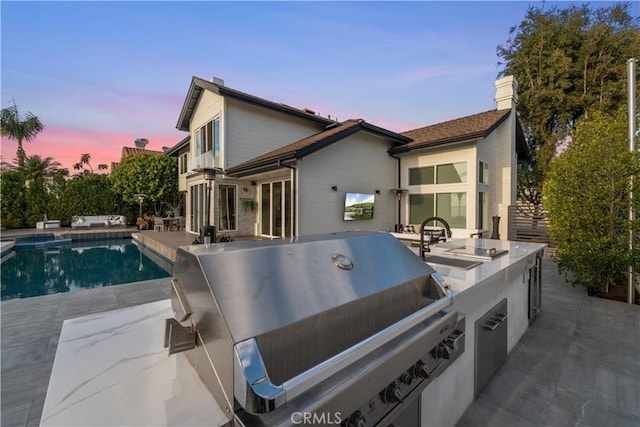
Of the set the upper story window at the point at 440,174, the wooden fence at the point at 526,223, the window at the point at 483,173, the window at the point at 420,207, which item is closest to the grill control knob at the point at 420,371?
the upper story window at the point at 440,174

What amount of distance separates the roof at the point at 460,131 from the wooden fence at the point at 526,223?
11.6 ft

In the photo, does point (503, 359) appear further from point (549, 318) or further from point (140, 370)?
point (140, 370)

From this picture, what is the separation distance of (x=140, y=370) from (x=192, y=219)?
1376 cm

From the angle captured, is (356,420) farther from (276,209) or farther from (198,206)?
(198,206)

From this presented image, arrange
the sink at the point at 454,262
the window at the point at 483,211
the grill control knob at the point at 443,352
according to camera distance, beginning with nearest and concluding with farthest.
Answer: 1. the grill control knob at the point at 443,352
2. the sink at the point at 454,262
3. the window at the point at 483,211

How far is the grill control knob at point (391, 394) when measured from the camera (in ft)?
3.83

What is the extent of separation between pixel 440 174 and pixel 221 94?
8532 millimetres

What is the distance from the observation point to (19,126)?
20.5m

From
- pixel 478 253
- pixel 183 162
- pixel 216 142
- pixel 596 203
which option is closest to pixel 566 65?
pixel 596 203

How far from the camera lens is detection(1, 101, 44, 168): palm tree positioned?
20172 mm

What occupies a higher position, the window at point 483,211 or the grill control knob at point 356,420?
the window at point 483,211

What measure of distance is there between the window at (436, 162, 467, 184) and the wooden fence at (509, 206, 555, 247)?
328cm

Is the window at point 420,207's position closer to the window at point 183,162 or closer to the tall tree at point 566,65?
the tall tree at point 566,65

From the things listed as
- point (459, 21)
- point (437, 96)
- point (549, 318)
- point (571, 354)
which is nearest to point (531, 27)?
point (437, 96)
